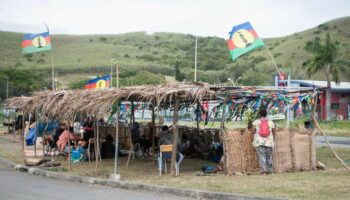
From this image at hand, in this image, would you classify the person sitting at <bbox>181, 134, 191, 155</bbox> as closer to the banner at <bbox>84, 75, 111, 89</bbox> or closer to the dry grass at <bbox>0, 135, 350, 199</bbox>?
the dry grass at <bbox>0, 135, 350, 199</bbox>

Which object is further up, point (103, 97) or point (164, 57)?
point (164, 57)

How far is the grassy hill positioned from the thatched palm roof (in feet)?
125

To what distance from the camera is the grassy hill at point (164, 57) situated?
238ft

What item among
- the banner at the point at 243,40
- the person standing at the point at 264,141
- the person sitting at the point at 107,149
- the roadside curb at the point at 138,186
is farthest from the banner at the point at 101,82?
the person standing at the point at 264,141

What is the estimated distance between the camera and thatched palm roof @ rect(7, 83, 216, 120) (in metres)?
13.8

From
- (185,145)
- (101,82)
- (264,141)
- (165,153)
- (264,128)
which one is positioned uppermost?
(101,82)

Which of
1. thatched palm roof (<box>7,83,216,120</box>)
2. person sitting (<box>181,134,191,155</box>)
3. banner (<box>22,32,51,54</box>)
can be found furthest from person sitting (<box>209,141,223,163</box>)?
banner (<box>22,32,51,54</box>)

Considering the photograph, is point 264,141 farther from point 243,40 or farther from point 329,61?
point 329,61

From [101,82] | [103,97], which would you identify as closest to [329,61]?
[101,82]

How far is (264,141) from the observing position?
13906 mm

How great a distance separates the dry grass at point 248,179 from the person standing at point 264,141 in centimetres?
40

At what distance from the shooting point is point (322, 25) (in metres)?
99.3

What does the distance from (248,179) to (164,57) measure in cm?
8023

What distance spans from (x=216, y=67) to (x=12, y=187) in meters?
Answer: 68.6
